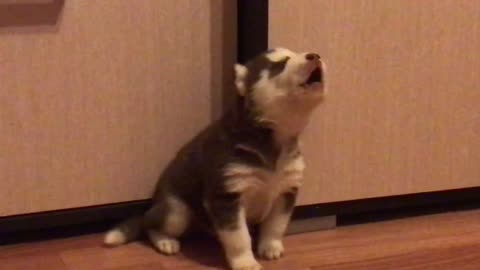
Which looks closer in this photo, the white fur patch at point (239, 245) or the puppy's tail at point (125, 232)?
the white fur patch at point (239, 245)

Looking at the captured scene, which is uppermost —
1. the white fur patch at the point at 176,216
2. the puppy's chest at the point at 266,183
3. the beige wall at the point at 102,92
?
the beige wall at the point at 102,92

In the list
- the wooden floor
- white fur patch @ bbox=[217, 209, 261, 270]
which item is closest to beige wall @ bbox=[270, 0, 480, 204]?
the wooden floor

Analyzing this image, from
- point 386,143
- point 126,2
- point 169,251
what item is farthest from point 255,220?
point 126,2

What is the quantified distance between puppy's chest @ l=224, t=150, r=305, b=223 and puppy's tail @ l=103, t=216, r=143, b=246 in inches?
8.5

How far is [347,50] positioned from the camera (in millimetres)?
1451

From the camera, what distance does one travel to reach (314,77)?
1.26 meters

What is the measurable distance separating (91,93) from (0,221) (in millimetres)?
283

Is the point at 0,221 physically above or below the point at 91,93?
below

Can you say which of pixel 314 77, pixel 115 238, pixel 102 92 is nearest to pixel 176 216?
pixel 115 238

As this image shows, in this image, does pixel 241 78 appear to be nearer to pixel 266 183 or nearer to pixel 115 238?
pixel 266 183

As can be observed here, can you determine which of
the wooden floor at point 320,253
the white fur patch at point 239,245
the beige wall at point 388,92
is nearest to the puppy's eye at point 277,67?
the beige wall at point 388,92

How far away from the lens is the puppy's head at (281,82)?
4.10 feet

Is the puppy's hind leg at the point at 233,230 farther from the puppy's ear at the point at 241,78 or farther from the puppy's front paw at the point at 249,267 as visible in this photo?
the puppy's ear at the point at 241,78

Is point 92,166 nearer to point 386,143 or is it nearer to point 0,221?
point 0,221
